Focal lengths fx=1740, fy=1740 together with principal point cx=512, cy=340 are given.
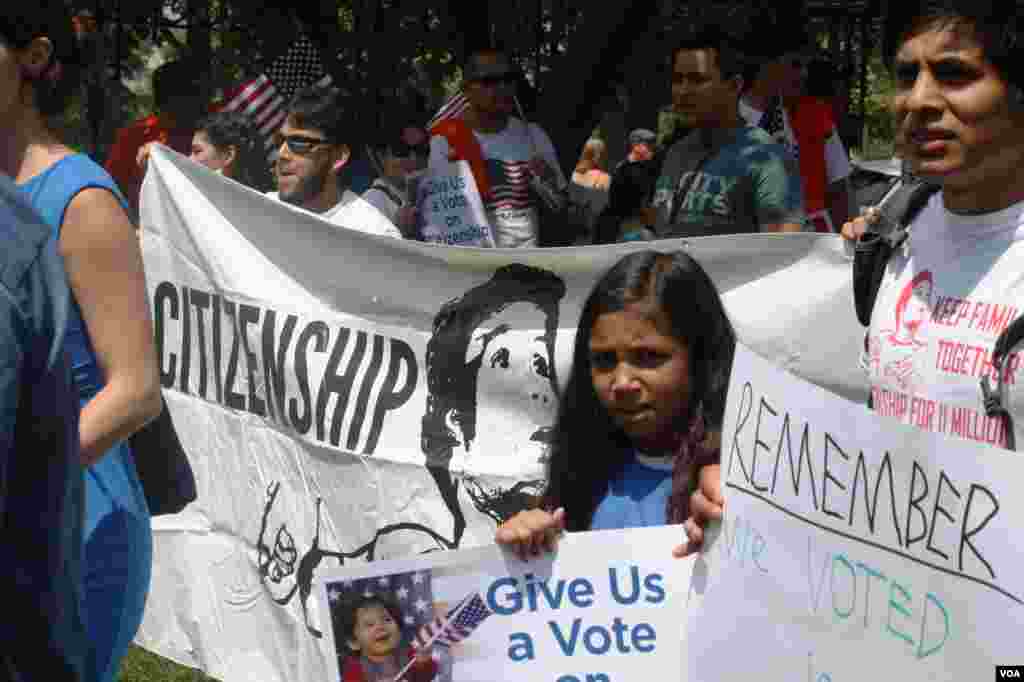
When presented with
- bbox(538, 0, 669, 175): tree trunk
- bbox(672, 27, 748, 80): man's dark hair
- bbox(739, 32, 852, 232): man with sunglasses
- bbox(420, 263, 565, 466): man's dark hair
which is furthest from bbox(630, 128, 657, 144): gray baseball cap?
bbox(420, 263, 565, 466): man's dark hair

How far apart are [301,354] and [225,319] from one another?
1.09 ft

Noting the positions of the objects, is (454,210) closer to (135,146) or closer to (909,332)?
(135,146)

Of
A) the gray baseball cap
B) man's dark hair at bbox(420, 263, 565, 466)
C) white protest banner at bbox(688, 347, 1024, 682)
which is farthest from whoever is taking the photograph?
the gray baseball cap

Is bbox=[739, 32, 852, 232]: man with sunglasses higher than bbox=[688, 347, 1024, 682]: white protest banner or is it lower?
lower

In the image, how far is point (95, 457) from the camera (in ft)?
9.11

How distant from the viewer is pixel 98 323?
2.78 meters

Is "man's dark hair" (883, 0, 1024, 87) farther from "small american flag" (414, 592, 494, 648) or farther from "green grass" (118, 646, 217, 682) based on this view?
"green grass" (118, 646, 217, 682)

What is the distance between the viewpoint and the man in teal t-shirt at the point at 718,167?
562 cm

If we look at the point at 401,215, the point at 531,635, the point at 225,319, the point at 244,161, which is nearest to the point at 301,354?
the point at 225,319

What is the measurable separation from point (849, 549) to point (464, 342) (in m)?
2.58

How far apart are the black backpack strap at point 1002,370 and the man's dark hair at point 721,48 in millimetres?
3490

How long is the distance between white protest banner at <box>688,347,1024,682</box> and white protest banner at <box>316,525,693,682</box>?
0.38 ft

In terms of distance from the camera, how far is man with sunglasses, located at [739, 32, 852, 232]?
24.2 ft

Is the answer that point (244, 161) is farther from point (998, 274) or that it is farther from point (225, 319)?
point (998, 274)
